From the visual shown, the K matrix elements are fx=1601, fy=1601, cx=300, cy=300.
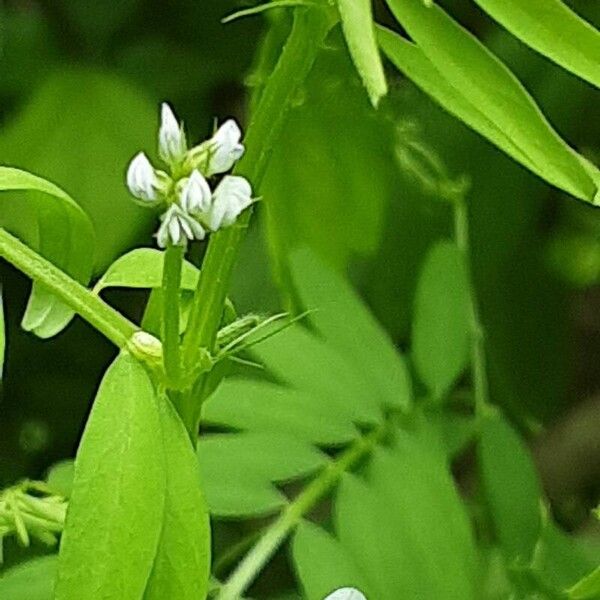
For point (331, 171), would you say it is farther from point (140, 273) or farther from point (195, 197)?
point (195, 197)

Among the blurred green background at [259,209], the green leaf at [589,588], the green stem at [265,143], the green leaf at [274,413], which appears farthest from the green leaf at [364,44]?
the blurred green background at [259,209]

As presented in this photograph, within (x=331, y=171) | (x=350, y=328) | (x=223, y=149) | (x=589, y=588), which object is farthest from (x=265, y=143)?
(x=331, y=171)

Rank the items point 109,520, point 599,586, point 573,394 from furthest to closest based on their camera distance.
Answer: point 573,394 → point 599,586 → point 109,520

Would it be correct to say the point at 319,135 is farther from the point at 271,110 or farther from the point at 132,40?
the point at 271,110

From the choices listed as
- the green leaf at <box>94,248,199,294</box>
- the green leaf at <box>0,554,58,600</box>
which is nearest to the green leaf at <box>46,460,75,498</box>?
the green leaf at <box>0,554,58,600</box>

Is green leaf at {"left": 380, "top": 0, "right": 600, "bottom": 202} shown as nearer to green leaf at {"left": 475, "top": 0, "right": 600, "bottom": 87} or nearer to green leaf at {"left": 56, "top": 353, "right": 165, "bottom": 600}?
green leaf at {"left": 475, "top": 0, "right": 600, "bottom": 87}

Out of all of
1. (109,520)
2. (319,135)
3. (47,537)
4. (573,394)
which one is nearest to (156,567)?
(109,520)
